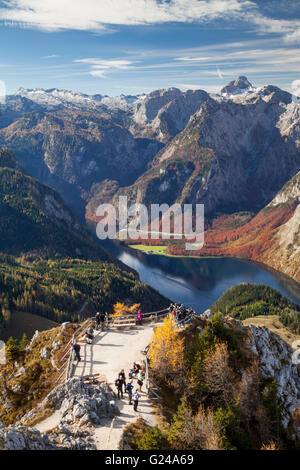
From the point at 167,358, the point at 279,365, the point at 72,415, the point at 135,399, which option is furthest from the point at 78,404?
the point at 279,365

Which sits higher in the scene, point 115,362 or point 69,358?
point 69,358

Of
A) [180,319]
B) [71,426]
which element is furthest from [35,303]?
[71,426]

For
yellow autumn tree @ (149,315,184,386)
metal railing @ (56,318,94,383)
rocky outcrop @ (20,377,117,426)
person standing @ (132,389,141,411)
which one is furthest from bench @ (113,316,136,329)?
person standing @ (132,389,141,411)

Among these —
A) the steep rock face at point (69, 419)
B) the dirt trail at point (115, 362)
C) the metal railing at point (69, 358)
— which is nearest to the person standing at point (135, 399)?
the dirt trail at point (115, 362)

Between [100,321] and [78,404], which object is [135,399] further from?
[100,321]

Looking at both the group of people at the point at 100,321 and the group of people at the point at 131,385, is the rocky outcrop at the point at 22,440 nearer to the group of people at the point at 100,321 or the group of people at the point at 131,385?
the group of people at the point at 131,385
